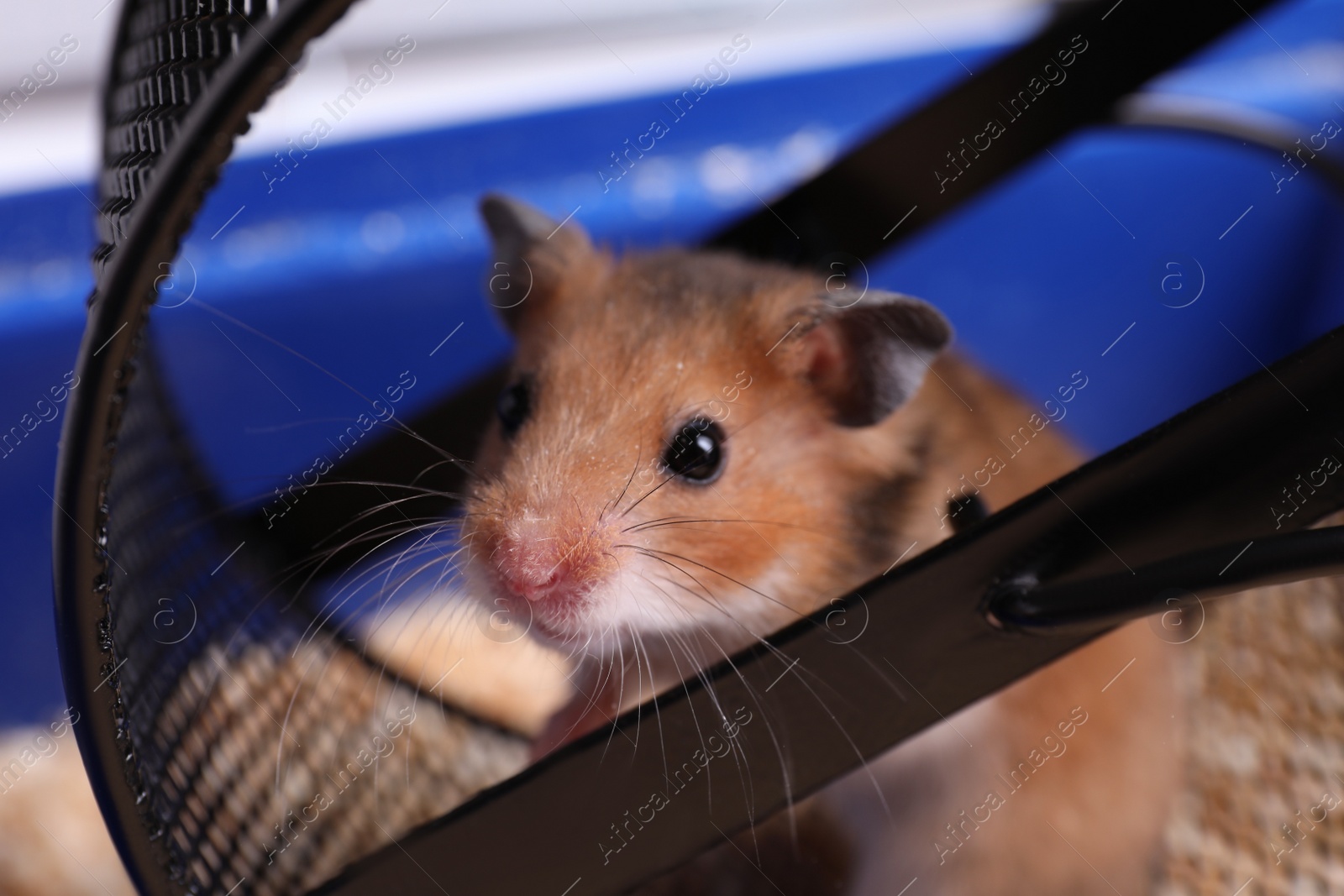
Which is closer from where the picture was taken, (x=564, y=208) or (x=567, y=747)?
(x=567, y=747)

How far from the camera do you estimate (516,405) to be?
1034mm

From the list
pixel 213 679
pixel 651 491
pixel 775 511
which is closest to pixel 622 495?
pixel 651 491

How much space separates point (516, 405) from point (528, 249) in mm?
216

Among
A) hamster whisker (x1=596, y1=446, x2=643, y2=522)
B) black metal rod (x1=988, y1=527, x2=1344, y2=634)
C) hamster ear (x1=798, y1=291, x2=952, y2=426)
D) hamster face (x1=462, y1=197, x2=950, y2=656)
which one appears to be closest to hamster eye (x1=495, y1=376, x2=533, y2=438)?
hamster face (x1=462, y1=197, x2=950, y2=656)

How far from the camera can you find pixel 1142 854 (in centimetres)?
122

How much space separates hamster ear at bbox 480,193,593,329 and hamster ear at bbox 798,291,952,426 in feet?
1.03

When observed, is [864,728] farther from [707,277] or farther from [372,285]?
[372,285]

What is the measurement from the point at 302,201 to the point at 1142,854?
1.60 meters

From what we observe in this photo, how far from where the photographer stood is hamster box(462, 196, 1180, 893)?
910 mm

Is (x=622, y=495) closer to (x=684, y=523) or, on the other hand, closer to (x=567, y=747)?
(x=684, y=523)

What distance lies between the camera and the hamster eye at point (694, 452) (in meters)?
0.95

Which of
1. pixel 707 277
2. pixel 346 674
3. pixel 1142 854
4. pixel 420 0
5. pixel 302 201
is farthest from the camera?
pixel 420 0

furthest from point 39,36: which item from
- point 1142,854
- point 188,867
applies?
point 1142,854

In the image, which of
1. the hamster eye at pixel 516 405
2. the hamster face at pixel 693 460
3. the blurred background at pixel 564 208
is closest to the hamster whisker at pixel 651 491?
the hamster face at pixel 693 460
